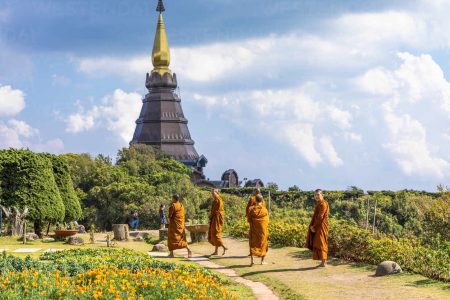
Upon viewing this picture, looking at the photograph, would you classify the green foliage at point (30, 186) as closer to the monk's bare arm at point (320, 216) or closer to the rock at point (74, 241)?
the rock at point (74, 241)

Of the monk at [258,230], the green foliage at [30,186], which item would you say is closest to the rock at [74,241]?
the green foliage at [30,186]

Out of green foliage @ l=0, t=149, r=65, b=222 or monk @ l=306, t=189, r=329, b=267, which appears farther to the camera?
green foliage @ l=0, t=149, r=65, b=222

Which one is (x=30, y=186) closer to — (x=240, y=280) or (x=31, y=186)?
(x=31, y=186)

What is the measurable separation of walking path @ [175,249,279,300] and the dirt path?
0.51 ft

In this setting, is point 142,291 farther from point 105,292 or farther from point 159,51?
point 159,51

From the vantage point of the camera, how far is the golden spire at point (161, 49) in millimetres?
62281

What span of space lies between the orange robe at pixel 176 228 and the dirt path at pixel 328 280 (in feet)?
3.05

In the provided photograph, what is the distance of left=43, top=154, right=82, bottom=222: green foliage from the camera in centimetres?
2714

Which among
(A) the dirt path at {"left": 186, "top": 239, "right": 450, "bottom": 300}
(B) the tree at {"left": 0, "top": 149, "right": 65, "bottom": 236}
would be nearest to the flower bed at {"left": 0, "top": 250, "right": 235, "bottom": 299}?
(A) the dirt path at {"left": 186, "top": 239, "right": 450, "bottom": 300}

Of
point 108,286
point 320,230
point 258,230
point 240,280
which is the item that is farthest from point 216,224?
point 108,286

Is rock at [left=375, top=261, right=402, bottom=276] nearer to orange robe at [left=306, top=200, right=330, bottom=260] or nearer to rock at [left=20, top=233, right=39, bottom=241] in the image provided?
orange robe at [left=306, top=200, right=330, bottom=260]

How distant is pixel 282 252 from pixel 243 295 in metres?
6.09

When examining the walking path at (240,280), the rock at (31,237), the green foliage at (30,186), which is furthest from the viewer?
the green foliage at (30,186)

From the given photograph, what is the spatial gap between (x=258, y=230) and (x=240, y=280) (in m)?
2.02
